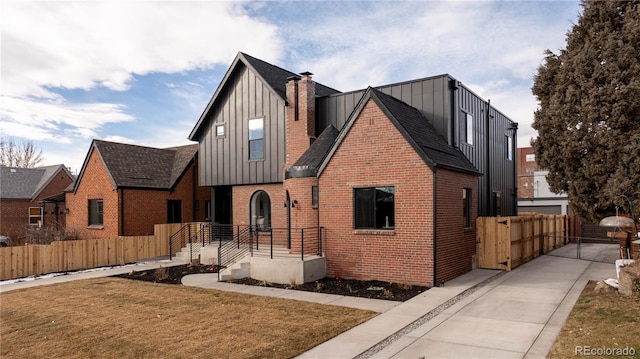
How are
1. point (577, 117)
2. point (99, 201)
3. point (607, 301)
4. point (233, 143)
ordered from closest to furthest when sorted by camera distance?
point (607, 301) < point (577, 117) < point (233, 143) < point (99, 201)

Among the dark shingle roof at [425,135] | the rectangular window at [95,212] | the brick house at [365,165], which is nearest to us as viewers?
the brick house at [365,165]

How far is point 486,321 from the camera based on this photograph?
28.7 ft

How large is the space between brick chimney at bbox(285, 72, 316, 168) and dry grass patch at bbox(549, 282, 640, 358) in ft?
36.6

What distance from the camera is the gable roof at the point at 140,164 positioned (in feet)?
73.4

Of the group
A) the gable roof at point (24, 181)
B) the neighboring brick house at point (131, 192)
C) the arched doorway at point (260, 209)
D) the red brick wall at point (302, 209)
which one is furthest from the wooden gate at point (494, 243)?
the gable roof at point (24, 181)

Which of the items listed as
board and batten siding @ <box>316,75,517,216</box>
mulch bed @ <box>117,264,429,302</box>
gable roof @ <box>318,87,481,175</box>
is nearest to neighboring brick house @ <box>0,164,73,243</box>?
mulch bed @ <box>117,264,429,302</box>

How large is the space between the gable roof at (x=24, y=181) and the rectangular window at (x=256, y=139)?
25433 mm

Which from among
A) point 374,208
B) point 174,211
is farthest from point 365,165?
point 174,211

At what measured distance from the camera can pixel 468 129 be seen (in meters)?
17.2

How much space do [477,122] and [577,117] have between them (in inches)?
184

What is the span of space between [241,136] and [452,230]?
421 inches

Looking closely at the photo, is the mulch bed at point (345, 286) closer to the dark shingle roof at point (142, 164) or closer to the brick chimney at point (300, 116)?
the brick chimney at point (300, 116)

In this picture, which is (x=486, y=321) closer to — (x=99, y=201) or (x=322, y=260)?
(x=322, y=260)

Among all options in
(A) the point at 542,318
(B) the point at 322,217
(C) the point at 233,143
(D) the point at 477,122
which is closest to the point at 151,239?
(C) the point at 233,143
